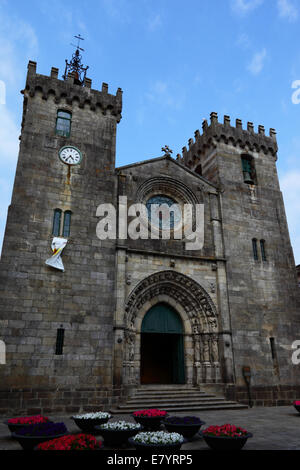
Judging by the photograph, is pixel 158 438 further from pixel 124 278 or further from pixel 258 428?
pixel 124 278

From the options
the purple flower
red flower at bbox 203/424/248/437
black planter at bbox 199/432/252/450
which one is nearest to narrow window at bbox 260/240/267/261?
red flower at bbox 203/424/248/437

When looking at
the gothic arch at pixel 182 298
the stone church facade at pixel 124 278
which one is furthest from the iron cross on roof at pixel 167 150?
the gothic arch at pixel 182 298

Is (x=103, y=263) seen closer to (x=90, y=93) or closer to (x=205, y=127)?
(x=90, y=93)

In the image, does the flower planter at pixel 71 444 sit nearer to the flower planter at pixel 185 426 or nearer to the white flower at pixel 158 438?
the white flower at pixel 158 438

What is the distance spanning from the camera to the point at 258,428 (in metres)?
10.0

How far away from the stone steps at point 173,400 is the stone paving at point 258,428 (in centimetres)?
60

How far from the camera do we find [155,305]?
675 inches

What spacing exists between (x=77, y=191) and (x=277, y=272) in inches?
455

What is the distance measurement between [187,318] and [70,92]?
13222 mm

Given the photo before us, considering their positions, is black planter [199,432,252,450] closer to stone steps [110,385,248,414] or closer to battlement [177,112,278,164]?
stone steps [110,385,248,414]

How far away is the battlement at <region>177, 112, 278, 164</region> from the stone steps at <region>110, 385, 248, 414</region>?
14.0 m

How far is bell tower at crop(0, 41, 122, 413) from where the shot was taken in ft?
42.7

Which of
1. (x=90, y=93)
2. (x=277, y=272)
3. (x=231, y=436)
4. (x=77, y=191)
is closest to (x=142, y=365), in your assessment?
(x=277, y=272)

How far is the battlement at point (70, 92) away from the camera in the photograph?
1761cm
